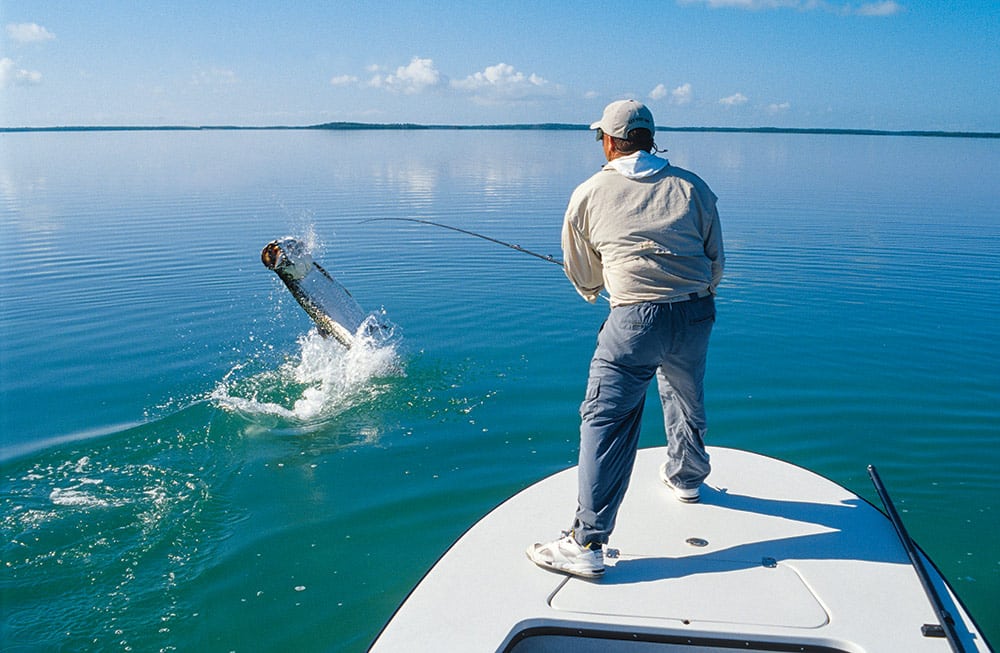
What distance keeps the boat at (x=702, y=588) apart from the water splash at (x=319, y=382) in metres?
4.57

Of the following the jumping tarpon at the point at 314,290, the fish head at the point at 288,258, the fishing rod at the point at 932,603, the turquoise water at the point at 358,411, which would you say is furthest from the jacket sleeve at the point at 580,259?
the fish head at the point at 288,258

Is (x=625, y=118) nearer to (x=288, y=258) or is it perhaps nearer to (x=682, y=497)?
(x=682, y=497)

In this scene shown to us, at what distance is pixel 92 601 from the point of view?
17.0 ft

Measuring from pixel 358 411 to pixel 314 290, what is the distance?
148 centimetres

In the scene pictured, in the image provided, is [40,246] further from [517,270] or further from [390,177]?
[390,177]

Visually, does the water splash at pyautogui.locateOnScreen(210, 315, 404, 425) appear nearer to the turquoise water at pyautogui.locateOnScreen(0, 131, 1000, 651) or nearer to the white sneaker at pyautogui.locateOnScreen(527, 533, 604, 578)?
the turquoise water at pyautogui.locateOnScreen(0, 131, 1000, 651)

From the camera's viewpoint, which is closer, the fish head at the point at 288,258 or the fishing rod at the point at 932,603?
the fishing rod at the point at 932,603

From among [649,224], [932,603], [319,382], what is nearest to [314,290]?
[319,382]

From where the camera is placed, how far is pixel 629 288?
4016mm

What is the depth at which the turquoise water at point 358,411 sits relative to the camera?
5414mm

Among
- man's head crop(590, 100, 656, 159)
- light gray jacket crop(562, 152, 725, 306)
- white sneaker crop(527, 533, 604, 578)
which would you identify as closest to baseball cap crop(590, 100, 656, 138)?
man's head crop(590, 100, 656, 159)

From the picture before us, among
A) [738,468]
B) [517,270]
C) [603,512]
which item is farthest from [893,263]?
[603,512]

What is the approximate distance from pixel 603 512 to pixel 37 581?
422 centimetres

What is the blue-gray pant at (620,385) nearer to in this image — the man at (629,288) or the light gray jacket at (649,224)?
the man at (629,288)
